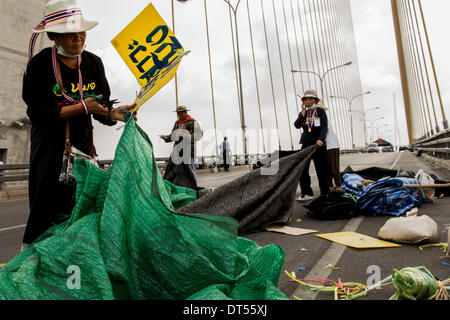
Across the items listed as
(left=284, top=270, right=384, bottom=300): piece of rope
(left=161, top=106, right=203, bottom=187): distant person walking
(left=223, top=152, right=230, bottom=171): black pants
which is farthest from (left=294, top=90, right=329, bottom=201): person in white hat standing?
(left=223, top=152, right=230, bottom=171): black pants

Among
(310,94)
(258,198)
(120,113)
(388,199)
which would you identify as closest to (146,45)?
(120,113)

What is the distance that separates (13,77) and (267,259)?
751 inches

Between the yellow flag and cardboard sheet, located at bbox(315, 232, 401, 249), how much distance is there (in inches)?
82.7

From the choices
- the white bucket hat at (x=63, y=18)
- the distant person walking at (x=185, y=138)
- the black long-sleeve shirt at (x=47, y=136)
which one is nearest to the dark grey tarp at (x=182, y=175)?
the distant person walking at (x=185, y=138)

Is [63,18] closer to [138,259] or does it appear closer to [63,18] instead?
[63,18]

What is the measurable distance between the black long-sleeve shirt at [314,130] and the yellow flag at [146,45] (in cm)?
382

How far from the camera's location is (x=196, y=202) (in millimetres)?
3180

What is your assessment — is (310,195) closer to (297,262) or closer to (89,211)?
(297,262)

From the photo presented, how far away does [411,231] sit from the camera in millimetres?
2604

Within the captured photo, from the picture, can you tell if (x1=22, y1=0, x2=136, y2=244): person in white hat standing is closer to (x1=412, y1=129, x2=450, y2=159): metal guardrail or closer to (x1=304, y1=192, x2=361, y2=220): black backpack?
(x1=304, y1=192, x2=361, y2=220): black backpack

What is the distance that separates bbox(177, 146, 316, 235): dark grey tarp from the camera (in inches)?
134

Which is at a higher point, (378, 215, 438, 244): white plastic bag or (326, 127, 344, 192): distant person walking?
(326, 127, 344, 192): distant person walking

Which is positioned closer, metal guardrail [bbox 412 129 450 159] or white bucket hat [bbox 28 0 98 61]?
white bucket hat [bbox 28 0 98 61]

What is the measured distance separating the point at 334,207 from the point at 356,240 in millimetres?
1185
